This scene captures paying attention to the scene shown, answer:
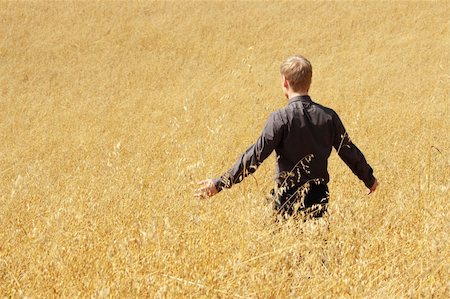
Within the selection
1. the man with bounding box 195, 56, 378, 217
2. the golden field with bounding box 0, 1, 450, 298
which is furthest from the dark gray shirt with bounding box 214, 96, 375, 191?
the golden field with bounding box 0, 1, 450, 298

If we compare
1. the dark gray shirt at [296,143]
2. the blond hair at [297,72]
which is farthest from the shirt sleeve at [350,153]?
the blond hair at [297,72]

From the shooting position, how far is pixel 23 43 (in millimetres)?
20422

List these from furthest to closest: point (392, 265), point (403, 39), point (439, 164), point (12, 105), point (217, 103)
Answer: point (403, 39) → point (12, 105) → point (217, 103) → point (439, 164) → point (392, 265)

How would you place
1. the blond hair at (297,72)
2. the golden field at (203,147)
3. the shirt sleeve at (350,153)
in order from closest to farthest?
1. the golden field at (203,147)
2. the blond hair at (297,72)
3. the shirt sleeve at (350,153)

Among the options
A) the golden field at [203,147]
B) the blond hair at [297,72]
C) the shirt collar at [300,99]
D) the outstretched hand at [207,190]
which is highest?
the blond hair at [297,72]

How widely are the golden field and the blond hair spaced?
0.61m

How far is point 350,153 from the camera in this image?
10.3 feet

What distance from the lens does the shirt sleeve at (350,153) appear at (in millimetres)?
3051

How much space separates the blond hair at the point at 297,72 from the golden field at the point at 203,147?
2.00 feet

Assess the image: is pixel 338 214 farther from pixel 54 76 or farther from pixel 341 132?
pixel 54 76

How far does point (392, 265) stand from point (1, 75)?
17868mm

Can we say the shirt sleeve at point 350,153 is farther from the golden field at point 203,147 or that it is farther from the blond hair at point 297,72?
the blond hair at point 297,72

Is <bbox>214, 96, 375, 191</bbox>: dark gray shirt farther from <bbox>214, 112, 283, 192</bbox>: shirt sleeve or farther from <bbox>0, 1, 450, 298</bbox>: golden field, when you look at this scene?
<bbox>0, 1, 450, 298</bbox>: golden field

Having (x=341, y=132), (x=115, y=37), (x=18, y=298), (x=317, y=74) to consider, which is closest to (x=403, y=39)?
(x=317, y=74)
